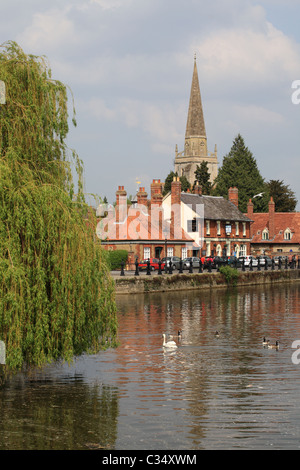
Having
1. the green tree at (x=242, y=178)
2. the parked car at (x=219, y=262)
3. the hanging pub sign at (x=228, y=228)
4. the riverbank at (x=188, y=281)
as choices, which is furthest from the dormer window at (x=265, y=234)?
the parked car at (x=219, y=262)

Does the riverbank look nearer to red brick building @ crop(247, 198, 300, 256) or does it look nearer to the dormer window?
red brick building @ crop(247, 198, 300, 256)

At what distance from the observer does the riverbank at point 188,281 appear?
5444cm

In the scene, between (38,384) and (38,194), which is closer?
(38,194)

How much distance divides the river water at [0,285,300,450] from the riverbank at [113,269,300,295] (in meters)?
22.0

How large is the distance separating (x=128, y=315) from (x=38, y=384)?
64.3 ft

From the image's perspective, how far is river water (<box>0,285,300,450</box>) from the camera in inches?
600

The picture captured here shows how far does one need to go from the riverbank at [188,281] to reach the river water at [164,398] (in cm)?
2196

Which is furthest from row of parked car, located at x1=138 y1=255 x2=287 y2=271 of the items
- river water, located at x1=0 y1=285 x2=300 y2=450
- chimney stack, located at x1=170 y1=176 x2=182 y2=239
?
river water, located at x1=0 y1=285 x2=300 y2=450

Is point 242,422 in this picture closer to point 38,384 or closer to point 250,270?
point 38,384

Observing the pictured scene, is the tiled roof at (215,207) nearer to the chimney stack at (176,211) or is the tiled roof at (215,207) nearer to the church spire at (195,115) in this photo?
the chimney stack at (176,211)

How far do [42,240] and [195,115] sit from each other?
16391 centimetres

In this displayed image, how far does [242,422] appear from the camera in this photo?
1644cm

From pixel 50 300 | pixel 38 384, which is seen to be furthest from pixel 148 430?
pixel 38 384

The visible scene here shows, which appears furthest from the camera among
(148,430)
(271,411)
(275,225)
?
(275,225)
